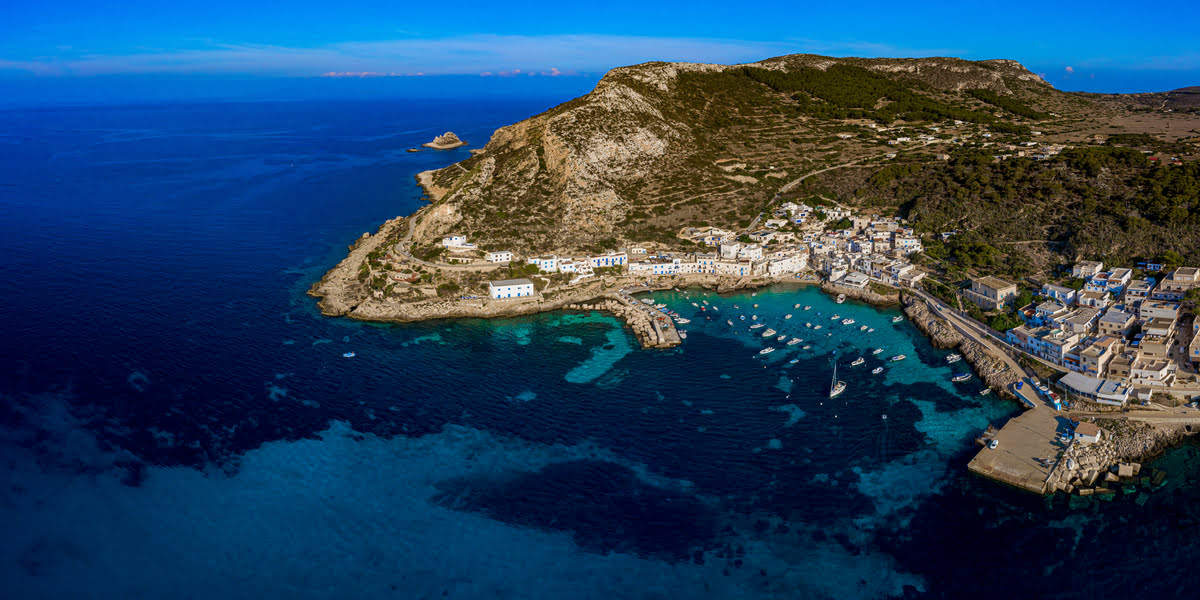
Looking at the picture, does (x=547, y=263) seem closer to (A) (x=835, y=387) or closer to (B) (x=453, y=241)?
(B) (x=453, y=241)

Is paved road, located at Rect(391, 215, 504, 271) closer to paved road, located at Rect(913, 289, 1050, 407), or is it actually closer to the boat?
the boat

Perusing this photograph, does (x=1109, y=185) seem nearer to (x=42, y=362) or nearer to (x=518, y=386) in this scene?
(x=518, y=386)

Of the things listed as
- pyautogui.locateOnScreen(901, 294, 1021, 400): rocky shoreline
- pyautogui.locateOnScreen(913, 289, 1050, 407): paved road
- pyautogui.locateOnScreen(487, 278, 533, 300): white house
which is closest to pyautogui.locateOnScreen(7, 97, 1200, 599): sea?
pyautogui.locateOnScreen(901, 294, 1021, 400): rocky shoreline

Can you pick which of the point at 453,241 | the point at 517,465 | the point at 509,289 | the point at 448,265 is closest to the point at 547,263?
the point at 509,289

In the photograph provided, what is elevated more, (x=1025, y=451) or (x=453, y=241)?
(x=453, y=241)

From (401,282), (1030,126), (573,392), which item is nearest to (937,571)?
(573,392)

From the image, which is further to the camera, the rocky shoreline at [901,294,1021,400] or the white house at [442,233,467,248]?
the white house at [442,233,467,248]

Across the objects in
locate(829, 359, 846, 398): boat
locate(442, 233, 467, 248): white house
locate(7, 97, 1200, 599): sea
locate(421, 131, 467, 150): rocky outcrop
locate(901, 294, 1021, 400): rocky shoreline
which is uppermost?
locate(421, 131, 467, 150): rocky outcrop

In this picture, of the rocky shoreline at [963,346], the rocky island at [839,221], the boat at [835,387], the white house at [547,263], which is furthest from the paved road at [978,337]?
the white house at [547,263]
